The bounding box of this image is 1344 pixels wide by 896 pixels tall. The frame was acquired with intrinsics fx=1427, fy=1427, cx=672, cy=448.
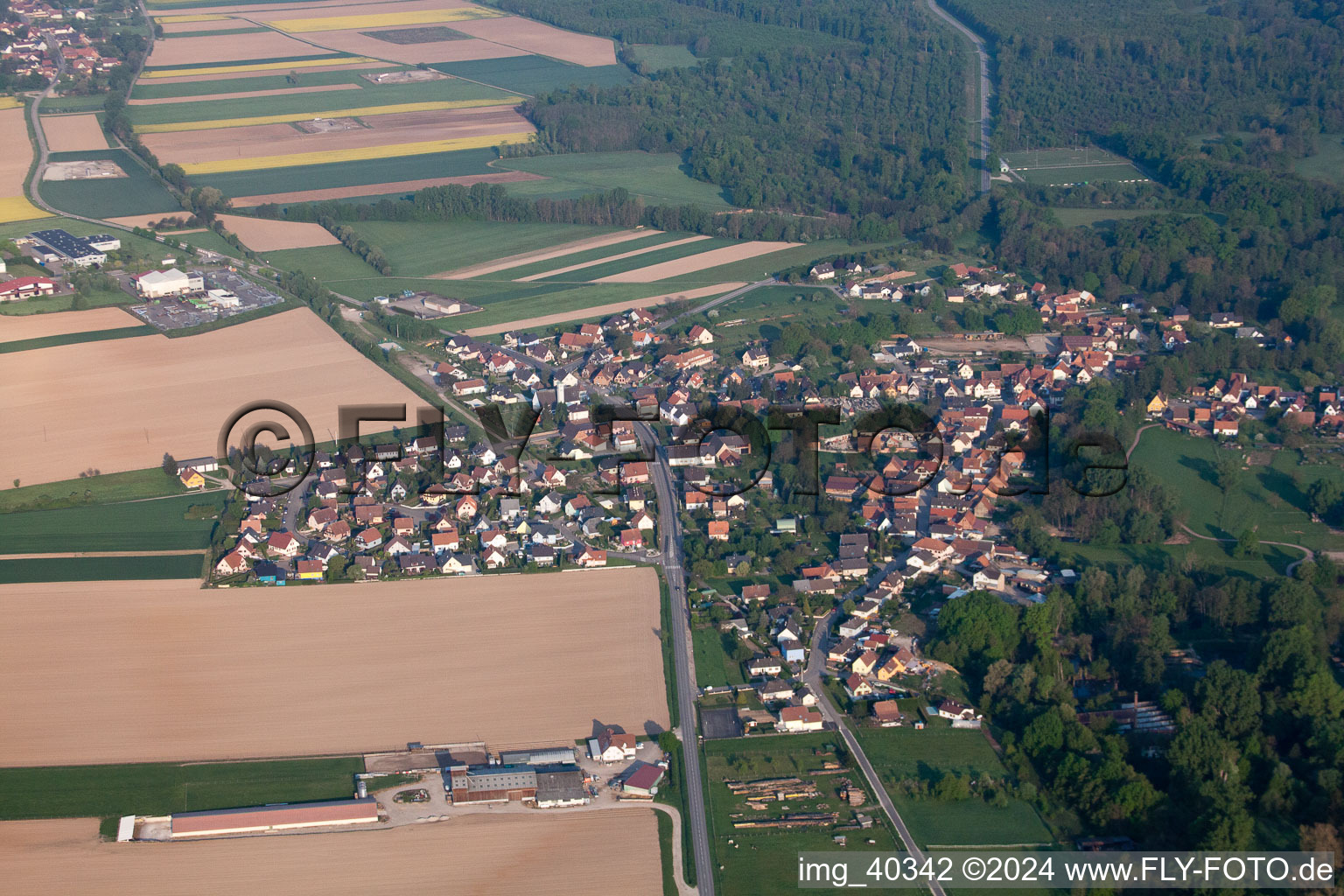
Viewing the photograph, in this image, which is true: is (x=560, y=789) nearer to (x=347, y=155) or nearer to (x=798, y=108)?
(x=347, y=155)

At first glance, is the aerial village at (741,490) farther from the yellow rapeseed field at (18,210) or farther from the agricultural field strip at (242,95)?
the agricultural field strip at (242,95)

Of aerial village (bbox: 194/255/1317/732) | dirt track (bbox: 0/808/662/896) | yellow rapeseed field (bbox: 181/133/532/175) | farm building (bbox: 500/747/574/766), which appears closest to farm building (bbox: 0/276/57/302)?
aerial village (bbox: 194/255/1317/732)

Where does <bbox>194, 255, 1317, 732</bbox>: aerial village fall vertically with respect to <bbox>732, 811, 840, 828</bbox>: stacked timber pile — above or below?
above

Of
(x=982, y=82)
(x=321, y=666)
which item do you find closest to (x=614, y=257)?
(x=321, y=666)

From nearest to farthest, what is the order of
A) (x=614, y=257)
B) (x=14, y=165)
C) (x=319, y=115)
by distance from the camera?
(x=614, y=257), (x=14, y=165), (x=319, y=115)

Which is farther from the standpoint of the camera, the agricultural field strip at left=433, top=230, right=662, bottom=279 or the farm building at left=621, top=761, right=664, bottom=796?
the agricultural field strip at left=433, top=230, right=662, bottom=279

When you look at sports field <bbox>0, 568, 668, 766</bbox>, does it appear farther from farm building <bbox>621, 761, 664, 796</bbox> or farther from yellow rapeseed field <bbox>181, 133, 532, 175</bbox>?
yellow rapeseed field <bbox>181, 133, 532, 175</bbox>
